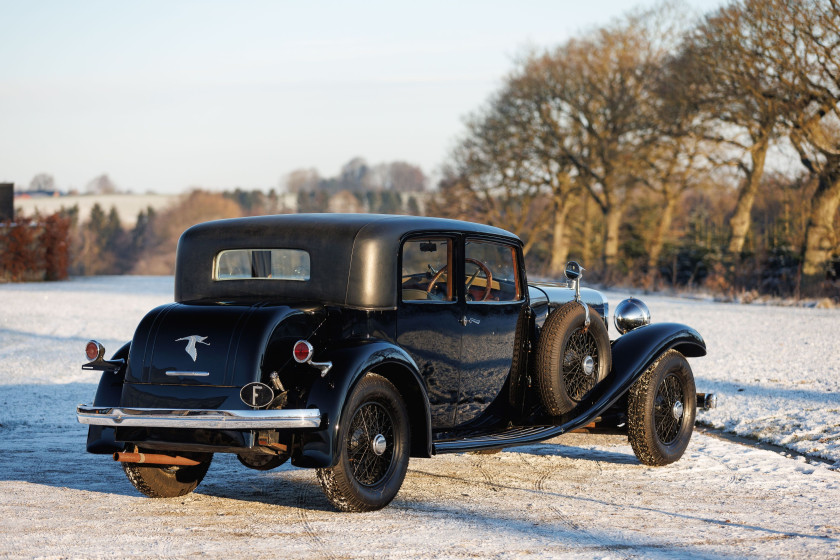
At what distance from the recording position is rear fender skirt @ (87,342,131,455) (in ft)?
19.0

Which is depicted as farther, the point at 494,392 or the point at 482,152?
the point at 482,152

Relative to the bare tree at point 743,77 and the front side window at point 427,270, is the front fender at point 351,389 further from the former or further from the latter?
the bare tree at point 743,77

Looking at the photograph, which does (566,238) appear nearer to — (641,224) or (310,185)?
(641,224)

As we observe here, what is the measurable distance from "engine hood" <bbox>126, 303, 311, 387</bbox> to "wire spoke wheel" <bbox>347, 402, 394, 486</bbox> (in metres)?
0.60

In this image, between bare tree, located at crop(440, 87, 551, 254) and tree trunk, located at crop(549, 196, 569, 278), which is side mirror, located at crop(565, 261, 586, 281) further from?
tree trunk, located at crop(549, 196, 569, 278)

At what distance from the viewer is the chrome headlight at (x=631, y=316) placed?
29.2 ft

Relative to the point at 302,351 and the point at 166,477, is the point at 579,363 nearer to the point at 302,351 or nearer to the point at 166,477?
the point at 302,351

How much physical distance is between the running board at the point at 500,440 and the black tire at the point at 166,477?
1437 millimetres

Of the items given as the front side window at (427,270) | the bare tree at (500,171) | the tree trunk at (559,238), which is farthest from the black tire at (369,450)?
the tree trunk at (559,238)

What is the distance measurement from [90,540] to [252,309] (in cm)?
152

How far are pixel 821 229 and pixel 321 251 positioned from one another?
23.7 meters

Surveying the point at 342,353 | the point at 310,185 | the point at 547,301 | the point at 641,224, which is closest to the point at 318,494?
the point at 342,353

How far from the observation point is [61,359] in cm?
1368

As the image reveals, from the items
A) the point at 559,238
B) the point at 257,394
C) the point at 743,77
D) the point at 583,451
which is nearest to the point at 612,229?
the point at 559,238
